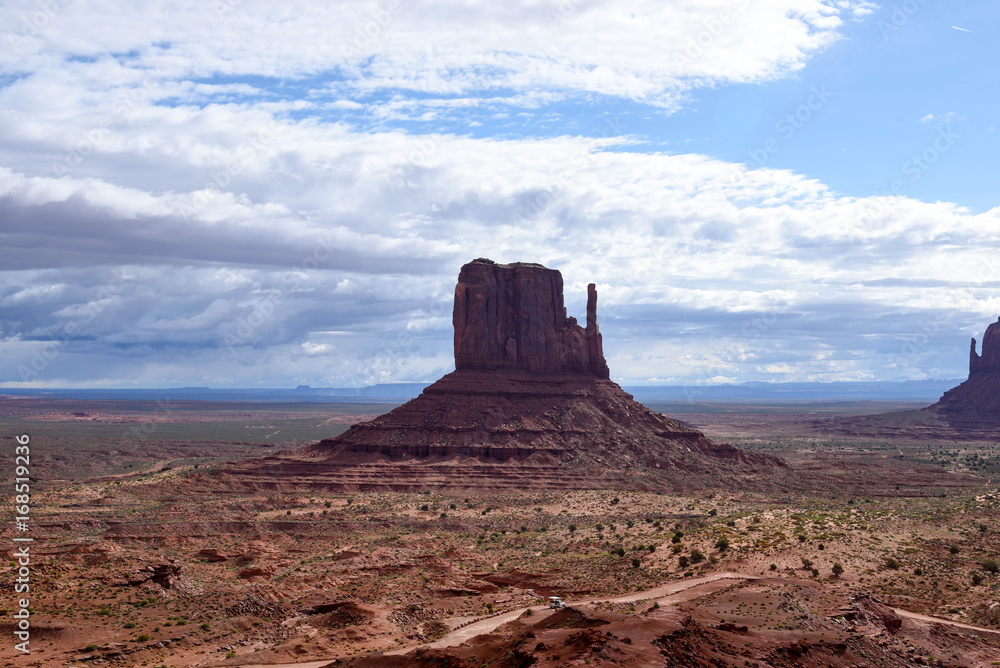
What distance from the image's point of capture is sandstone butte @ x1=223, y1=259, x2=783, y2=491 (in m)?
97.6

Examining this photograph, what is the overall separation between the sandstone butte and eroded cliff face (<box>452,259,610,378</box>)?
5.9 inches

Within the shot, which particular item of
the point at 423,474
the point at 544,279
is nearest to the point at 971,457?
the point at 544,279

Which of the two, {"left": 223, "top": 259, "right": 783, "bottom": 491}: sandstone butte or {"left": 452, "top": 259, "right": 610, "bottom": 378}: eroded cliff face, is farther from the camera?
{"left": 452, "top": 259, "right": 610, "bottom": 378}: eroded cliff face

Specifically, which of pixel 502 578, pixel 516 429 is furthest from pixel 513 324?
pixel 502 578

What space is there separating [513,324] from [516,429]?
674 inches

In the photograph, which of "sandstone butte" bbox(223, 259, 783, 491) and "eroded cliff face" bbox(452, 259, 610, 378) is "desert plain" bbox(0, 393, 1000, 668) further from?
"eroded cliff face" bbox(452, 259, 610, 378)

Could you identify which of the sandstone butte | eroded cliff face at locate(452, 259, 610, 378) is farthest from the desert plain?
eroded cliff face at locate(452, 259, 610, 378)

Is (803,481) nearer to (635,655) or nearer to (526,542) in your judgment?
(526,542)

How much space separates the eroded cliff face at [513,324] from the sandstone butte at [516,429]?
0.15 meters

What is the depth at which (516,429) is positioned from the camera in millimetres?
107500

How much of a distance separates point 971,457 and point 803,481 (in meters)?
53.8

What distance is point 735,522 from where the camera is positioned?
62.8m

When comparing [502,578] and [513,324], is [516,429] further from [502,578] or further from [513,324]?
[502,578]

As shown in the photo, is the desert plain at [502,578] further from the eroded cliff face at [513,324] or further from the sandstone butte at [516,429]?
the eroded cliff face at [513,324]
